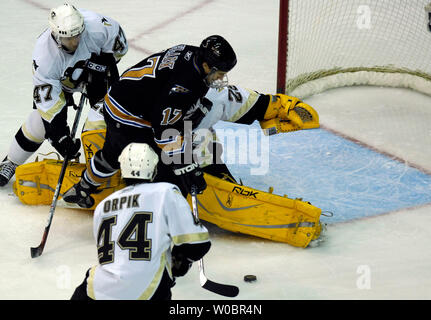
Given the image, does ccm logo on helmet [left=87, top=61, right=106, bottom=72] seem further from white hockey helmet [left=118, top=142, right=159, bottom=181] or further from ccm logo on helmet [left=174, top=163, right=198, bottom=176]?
white hockey helmet [left=118, top=142, right=159, bottom=181]

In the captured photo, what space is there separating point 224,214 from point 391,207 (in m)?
0.80

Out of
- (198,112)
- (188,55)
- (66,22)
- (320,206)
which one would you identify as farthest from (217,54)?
(320,206)

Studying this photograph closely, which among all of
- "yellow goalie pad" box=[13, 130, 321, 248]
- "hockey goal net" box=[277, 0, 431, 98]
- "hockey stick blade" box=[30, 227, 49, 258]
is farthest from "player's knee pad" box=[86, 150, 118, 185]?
"hockey goal net" box=[277, 0, 431, 98]

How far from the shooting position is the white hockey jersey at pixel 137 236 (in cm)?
238

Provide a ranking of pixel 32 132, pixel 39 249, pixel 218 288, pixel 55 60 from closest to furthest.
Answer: pixel 218 288, pixel 39 249, pixel 55 60, pixel 32 132

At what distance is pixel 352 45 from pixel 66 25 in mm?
2561

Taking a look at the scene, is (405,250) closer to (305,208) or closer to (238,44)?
(305,208)

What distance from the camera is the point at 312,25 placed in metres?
5.20

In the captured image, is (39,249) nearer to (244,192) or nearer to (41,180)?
(41,180)

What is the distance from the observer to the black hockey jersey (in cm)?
312

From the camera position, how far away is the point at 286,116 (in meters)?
3.70

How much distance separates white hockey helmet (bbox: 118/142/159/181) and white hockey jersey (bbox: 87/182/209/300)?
0.04 meters
